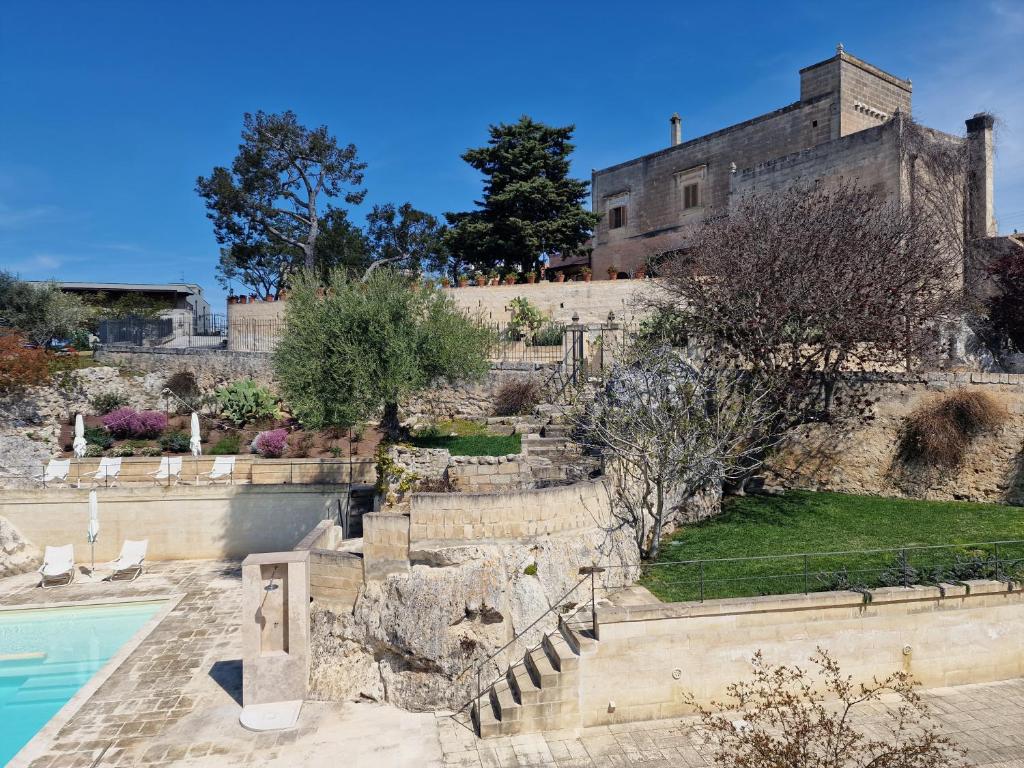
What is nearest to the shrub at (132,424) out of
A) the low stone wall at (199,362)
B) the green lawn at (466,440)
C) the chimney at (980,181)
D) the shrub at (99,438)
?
the shrub at (99,438)

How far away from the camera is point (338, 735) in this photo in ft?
31.8

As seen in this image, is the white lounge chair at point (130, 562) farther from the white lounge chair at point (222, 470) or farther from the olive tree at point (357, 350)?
the olive tree at point (357, 350)

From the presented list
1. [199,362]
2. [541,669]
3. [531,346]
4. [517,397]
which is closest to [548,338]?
[531,346]

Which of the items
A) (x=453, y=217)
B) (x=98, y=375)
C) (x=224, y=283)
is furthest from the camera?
(x=224, y=283)

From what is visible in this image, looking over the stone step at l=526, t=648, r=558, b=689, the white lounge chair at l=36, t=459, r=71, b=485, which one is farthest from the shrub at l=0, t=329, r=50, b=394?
the stone step at l=526, t=648, r=558, b=689

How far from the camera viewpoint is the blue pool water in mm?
10760

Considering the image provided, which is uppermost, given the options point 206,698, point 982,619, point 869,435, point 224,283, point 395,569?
point 224,283

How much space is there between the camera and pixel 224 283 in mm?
49000

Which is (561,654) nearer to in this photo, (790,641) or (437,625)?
(437,625)

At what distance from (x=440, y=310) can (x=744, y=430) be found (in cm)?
792

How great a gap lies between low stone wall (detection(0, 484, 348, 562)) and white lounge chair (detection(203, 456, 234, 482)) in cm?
43

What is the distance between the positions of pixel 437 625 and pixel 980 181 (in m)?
24.4

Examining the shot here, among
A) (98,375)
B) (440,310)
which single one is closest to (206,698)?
(440,310)

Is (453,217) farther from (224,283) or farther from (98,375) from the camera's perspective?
(224,283)
